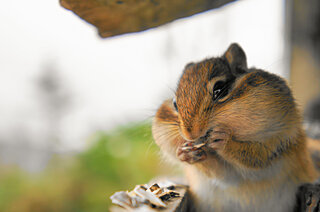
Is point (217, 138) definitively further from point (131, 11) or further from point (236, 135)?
point (131, 11)

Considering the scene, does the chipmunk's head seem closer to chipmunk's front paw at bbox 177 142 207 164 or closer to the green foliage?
chipmunk's front paw at bbox 177 142 207 164

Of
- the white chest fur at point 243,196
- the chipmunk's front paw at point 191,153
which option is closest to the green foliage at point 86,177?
the white chest fur at point 243,196

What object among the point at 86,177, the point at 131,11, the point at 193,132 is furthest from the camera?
the point at 86,177

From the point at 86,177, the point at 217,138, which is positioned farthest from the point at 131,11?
the point at 86,177

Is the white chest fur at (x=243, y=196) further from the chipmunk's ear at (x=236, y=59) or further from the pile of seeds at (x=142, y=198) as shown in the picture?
the chipmunk's ear at (x=236, y=59)

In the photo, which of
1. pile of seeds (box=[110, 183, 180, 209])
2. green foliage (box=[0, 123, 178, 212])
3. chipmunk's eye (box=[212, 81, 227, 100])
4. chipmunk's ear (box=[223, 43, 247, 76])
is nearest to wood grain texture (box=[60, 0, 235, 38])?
chipmunk's ear (box=[223, 43, 247, 76])

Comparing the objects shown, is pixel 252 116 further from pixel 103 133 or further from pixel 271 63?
pixel 103 133

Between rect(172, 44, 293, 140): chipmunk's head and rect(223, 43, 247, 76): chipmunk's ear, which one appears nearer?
rect(172, 44, 293, 140): chipmunk's head

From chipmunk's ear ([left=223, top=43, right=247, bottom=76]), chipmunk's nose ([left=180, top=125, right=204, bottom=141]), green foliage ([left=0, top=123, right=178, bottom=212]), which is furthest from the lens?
green foliage ([left=0, top=123, right=178, bottom=212])
